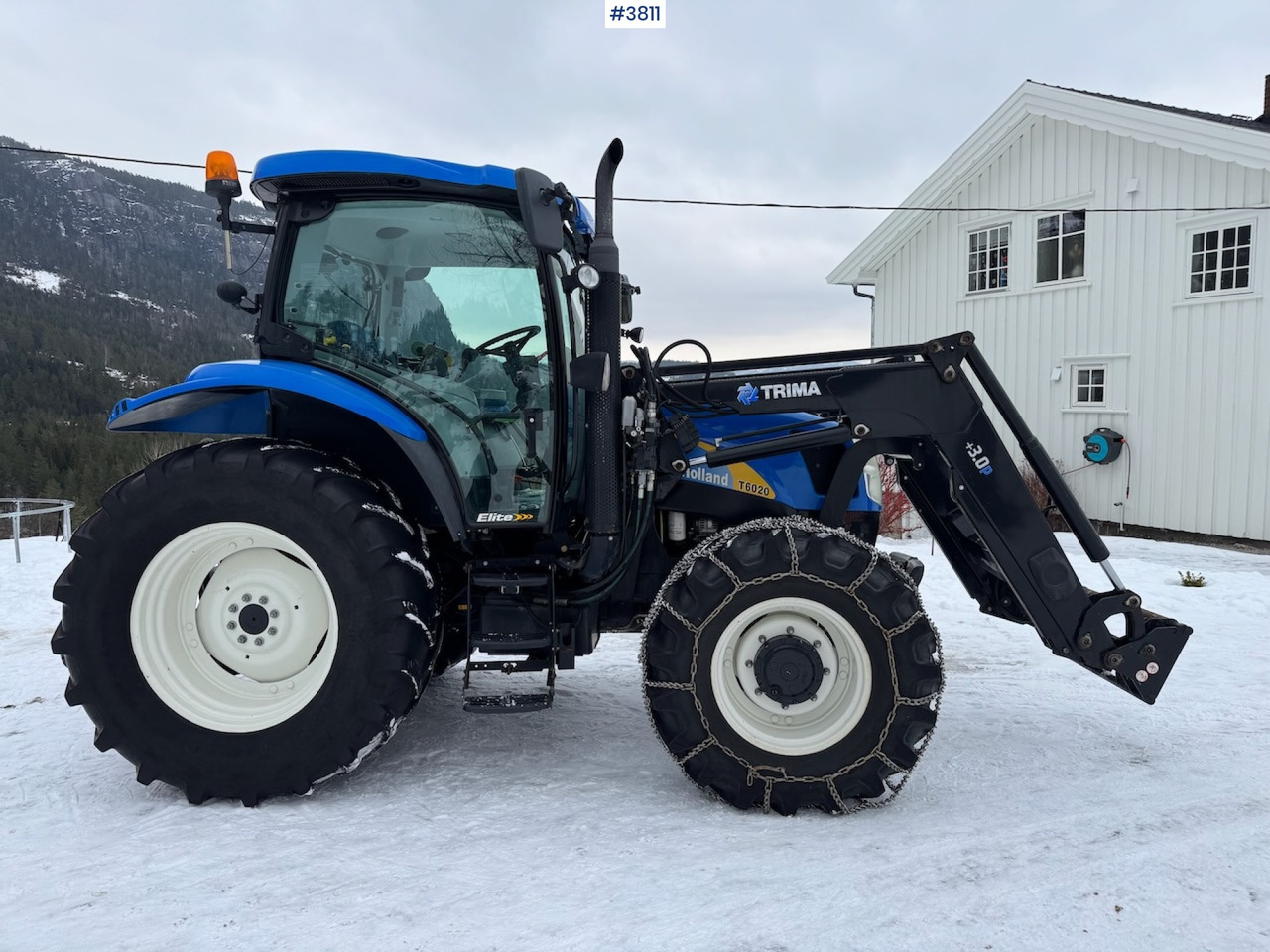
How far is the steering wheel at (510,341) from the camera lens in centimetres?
325

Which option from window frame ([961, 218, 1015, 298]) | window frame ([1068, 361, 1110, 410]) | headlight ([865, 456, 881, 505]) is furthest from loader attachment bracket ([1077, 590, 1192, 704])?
window frame ([961, 218, 1015, 298])

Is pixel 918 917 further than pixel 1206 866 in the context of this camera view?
No

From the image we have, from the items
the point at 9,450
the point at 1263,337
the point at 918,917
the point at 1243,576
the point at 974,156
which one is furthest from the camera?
the point at 9,450

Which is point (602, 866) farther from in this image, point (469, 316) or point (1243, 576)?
point (1243, 576)

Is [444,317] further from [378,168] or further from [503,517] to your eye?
[503,517]

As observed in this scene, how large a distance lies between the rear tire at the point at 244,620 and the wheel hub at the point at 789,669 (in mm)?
1199

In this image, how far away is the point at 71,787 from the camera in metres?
3.09

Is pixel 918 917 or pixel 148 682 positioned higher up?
pixel 148 682

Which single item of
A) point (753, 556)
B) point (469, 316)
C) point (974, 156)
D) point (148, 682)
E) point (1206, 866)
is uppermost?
point (974, 156)

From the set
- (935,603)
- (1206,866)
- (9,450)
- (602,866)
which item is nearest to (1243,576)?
(935,603)

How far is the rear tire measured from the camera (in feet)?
9.66

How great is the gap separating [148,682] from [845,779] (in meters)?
2.50

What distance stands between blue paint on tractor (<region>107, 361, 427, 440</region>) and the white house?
34.7ft

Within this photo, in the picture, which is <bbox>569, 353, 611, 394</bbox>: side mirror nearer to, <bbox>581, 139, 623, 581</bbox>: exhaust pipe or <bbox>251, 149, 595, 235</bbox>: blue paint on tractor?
<bbox>581, 139, 623, 581</bbox>: exhaust pipe
